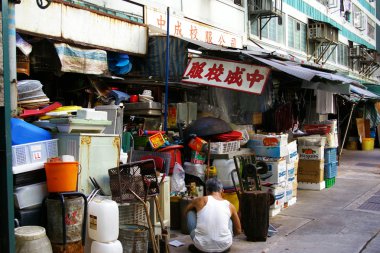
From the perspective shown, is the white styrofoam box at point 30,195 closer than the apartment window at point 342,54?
Yes

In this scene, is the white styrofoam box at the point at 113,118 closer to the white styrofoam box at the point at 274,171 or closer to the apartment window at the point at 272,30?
the white styrofoam box at the point at 274,171

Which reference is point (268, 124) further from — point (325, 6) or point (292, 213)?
point (325, 6)

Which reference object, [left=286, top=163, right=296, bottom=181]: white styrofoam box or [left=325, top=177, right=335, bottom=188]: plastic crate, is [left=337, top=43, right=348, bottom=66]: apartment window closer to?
[left=325, top=177, right=335, bottom=188]: plastic crate

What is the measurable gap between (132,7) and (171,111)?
99.0 inches

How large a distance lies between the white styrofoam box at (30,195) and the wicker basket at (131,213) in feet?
3.18

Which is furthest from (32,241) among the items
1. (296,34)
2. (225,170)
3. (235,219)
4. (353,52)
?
(353,52)

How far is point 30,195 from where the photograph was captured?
473 cm

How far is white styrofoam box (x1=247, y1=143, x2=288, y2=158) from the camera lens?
323 inches

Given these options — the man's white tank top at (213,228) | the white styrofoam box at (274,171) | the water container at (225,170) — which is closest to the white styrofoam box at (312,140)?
the white styrofoam box at (274,171)

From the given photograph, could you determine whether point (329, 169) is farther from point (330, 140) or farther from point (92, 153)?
point (92, 153)

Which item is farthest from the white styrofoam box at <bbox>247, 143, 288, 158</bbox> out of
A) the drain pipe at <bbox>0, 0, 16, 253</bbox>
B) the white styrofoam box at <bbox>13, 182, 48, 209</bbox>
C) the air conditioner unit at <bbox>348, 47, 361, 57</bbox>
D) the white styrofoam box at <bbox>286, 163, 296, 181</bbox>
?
the air conditioner unit at <bbox>348, 47, 361, 57</bbox>

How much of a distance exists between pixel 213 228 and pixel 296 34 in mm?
15478

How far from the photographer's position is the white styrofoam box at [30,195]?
15.0 ft

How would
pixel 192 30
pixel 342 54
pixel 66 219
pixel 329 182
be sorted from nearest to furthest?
pixel 66 219 < pixel 329 182 < pixel 192 30 < pixel 342 54
